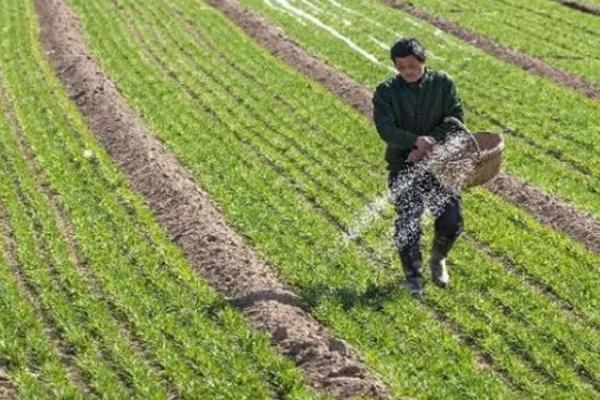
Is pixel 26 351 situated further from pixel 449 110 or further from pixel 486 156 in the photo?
pixel 486 156

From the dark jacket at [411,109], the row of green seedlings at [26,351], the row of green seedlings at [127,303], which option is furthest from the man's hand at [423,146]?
the row of green seedlings at [26,351]

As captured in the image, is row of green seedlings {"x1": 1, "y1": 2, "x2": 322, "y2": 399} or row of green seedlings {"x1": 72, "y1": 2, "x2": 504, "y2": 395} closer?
row of green seedlings {"x1": 1, "y1": 2, "x2": 322, "y2": 399}

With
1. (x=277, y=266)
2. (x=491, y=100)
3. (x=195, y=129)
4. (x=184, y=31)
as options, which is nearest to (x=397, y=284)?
(x=277, y=266)

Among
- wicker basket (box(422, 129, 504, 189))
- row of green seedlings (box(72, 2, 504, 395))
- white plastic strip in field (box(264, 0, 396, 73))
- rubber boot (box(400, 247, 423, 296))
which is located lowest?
white plastic strip in field (box(264, 0, 396, 73))

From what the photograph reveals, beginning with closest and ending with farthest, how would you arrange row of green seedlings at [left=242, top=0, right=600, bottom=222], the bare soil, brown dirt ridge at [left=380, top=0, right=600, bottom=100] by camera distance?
the bare soil, row of green seedlings at [left=242, top=0, right=600, bottom=222], brown dirt ridge at [left=380, top=0, right=600, bottom=100]

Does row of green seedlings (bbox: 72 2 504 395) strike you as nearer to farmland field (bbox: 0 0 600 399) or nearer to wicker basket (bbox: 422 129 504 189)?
farmland field (bbox: 0 0 600 399)

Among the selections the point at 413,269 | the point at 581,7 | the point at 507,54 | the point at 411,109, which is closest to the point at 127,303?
the point at 413,269

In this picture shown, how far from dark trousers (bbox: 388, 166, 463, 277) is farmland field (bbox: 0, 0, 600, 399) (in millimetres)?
644

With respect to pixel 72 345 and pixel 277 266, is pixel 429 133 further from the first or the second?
pixel 72 345

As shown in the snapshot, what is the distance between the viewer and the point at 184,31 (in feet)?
95.0

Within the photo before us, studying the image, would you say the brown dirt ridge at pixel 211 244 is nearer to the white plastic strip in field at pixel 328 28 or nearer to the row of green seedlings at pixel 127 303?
the row of green seedlings at pixel 127 303

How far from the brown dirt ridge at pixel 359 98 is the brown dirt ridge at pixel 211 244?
15.7ft

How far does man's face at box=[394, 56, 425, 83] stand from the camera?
10.1 meters

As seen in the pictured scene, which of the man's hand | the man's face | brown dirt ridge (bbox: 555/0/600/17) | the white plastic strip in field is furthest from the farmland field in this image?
brown dirt ridge (bbox: 555/0/600/17)
